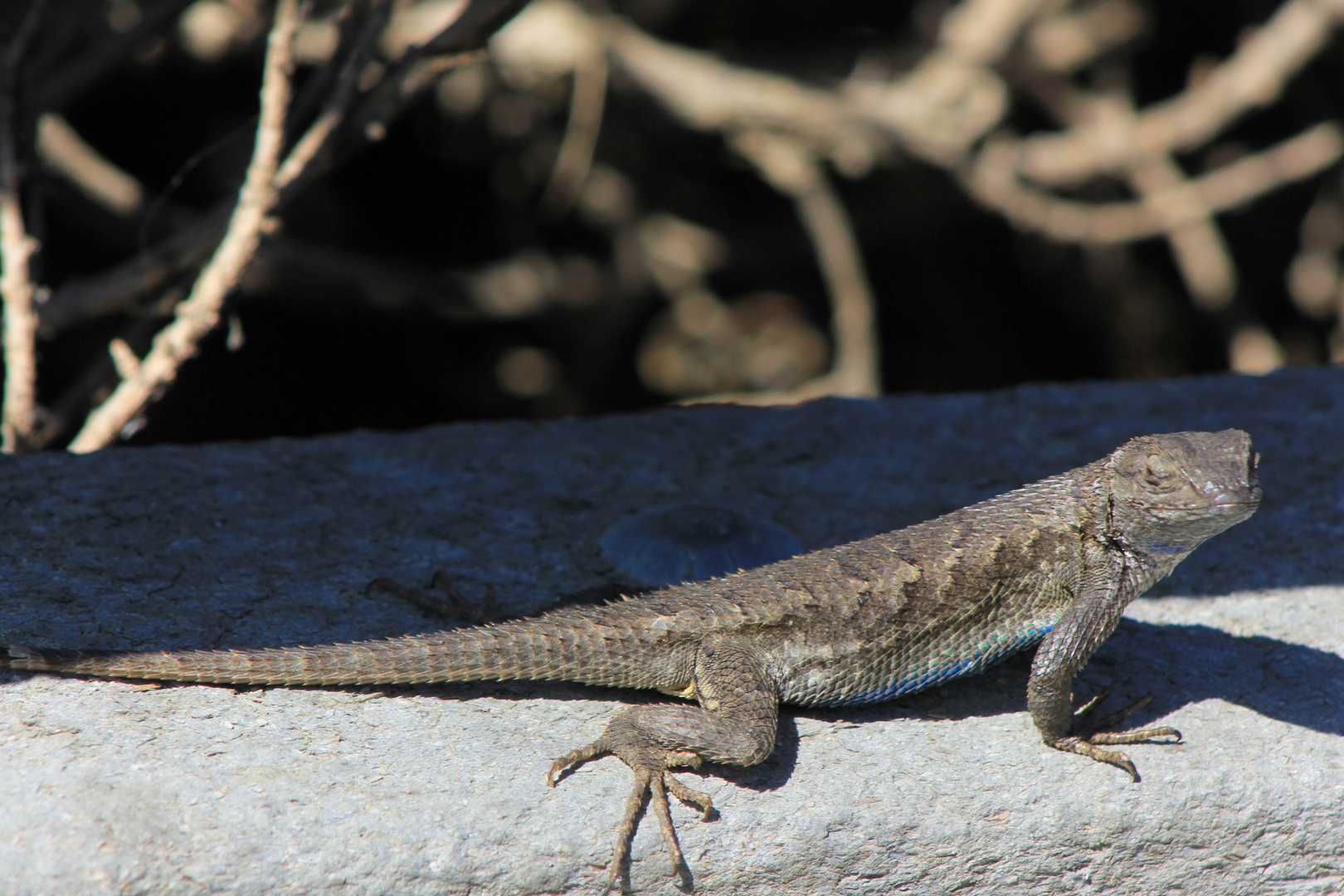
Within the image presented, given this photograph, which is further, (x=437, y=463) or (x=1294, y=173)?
(x=1294, y=173)

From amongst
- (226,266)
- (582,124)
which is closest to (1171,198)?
(582,124)

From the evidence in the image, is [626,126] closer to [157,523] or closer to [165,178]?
[165,178]

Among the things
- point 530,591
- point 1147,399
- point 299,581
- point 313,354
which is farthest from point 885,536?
point 313,354

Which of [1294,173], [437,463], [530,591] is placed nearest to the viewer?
[530,591]

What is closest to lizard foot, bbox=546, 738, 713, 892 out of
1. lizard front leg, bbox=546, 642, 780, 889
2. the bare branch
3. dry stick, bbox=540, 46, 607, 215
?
lizard front leg, bbox=546, 642, 780, 889

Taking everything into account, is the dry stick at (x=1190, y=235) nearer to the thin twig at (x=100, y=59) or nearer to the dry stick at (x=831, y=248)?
the dry stick at (x=831, y=248)
